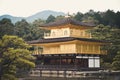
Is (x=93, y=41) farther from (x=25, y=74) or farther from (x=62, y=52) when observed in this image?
(x=25, y=74)

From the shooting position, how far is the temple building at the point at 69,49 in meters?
37.4

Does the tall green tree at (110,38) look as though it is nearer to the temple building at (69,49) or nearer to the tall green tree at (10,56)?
the temple building at (69,49)

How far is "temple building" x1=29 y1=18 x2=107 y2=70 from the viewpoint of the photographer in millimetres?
37375

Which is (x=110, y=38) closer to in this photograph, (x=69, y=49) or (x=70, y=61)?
(x=70, y=61)

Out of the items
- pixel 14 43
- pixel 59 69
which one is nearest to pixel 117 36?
pixel 59 69

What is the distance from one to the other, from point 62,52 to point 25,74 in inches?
200

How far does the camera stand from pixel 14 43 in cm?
2739

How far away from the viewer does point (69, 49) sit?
3781 cm

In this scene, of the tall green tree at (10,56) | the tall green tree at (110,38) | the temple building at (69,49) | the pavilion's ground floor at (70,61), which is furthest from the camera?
the tall green tree at (110,38)

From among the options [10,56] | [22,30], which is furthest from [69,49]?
[22,30]

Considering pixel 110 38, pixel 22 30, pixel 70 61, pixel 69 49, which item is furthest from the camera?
pixel 22 30

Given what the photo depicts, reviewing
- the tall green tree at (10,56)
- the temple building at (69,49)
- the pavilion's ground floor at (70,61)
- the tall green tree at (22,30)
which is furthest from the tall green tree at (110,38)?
the tall green tree at (10,56)

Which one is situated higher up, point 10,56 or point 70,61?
point 10,56

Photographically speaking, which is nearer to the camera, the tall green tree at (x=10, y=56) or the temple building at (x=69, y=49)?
the tall green tree at (x=10, y=56)
